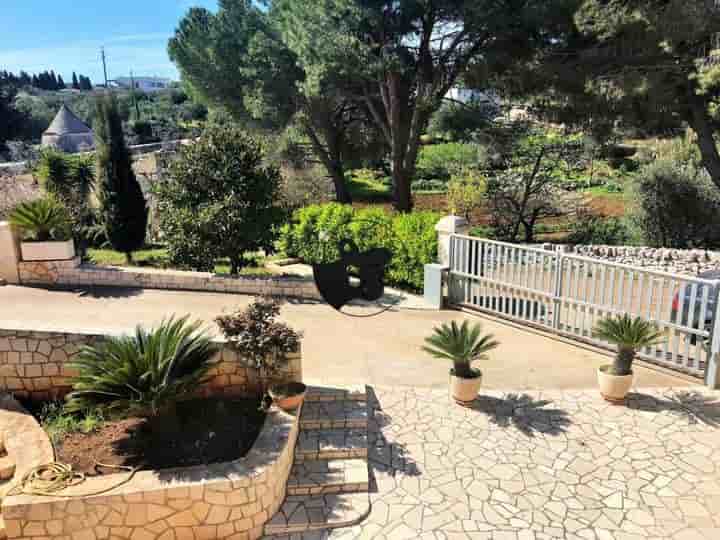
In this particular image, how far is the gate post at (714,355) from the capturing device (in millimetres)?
6816

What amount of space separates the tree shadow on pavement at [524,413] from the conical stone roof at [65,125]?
41974 millimetres

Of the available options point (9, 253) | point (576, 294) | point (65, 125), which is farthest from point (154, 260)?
point (65, 125)

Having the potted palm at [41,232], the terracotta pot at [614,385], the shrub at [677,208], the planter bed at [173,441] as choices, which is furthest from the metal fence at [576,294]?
the shrub at [677,208]

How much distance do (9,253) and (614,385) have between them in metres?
10.2

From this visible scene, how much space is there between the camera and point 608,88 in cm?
1355

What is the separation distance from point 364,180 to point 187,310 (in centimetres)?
2879

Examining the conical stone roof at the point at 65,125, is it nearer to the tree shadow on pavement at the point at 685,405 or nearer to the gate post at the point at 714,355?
the tree shadow on pavement at the point at 685,405

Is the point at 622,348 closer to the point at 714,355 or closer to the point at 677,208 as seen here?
the point at 714,355

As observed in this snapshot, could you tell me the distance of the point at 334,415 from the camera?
6.48 m

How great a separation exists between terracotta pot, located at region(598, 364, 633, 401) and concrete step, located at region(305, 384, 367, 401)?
9.23 ft

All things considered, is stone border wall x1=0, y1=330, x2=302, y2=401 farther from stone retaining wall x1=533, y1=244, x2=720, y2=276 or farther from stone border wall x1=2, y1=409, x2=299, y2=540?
stone retaining wall x1=533, y1=244, x2=720, y2=276

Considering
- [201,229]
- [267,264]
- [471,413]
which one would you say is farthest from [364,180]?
[471,413]

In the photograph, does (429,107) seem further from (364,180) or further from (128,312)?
(364,180)

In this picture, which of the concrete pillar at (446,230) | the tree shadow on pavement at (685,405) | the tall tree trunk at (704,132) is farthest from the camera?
the tall tree trunk at (704,132)
